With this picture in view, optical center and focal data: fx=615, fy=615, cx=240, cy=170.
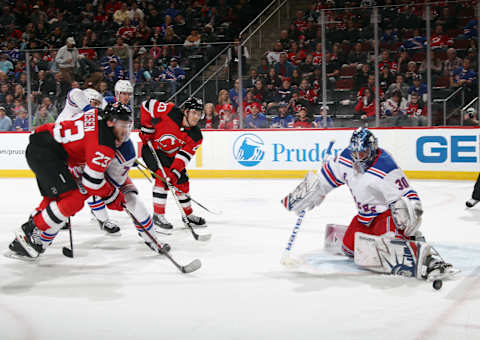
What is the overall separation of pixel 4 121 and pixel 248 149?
13.2ft

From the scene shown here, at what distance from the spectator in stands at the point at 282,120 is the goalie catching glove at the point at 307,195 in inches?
206

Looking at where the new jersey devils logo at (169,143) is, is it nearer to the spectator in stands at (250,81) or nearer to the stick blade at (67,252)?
the stick blade at (67,252)

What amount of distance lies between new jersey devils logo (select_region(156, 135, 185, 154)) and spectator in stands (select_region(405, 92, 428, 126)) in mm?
4325

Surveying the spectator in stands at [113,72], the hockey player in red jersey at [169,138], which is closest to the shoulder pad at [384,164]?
the hockey player in red jersey at [169,138]

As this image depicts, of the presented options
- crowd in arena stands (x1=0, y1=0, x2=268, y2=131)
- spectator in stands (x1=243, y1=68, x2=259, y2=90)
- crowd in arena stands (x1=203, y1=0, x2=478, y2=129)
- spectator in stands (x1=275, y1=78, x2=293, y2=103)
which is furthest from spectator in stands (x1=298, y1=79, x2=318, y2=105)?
crowd in arena stands (x1=0, y1=0, x2=268, y2=131)

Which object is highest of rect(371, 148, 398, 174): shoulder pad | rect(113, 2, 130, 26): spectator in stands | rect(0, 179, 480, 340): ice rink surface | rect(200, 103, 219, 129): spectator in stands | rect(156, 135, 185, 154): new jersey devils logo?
rect(113, 2, 130, 26): spectator in stands

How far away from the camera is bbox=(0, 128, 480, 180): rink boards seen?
8.32 metres

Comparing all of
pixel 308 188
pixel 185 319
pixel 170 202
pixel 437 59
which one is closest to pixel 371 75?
pixel 437 59

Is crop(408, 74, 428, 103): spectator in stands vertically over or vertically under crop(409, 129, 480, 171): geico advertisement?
over

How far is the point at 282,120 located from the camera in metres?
9.23

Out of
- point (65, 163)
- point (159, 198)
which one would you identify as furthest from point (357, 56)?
point (65, 163)

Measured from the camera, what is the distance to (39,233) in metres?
4.05

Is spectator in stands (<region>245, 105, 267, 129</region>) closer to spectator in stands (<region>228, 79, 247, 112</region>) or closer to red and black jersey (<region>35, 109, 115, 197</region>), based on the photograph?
spectator in stands (<region>228, 79, 247, 112</region>)

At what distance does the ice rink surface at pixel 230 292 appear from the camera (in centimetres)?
281
